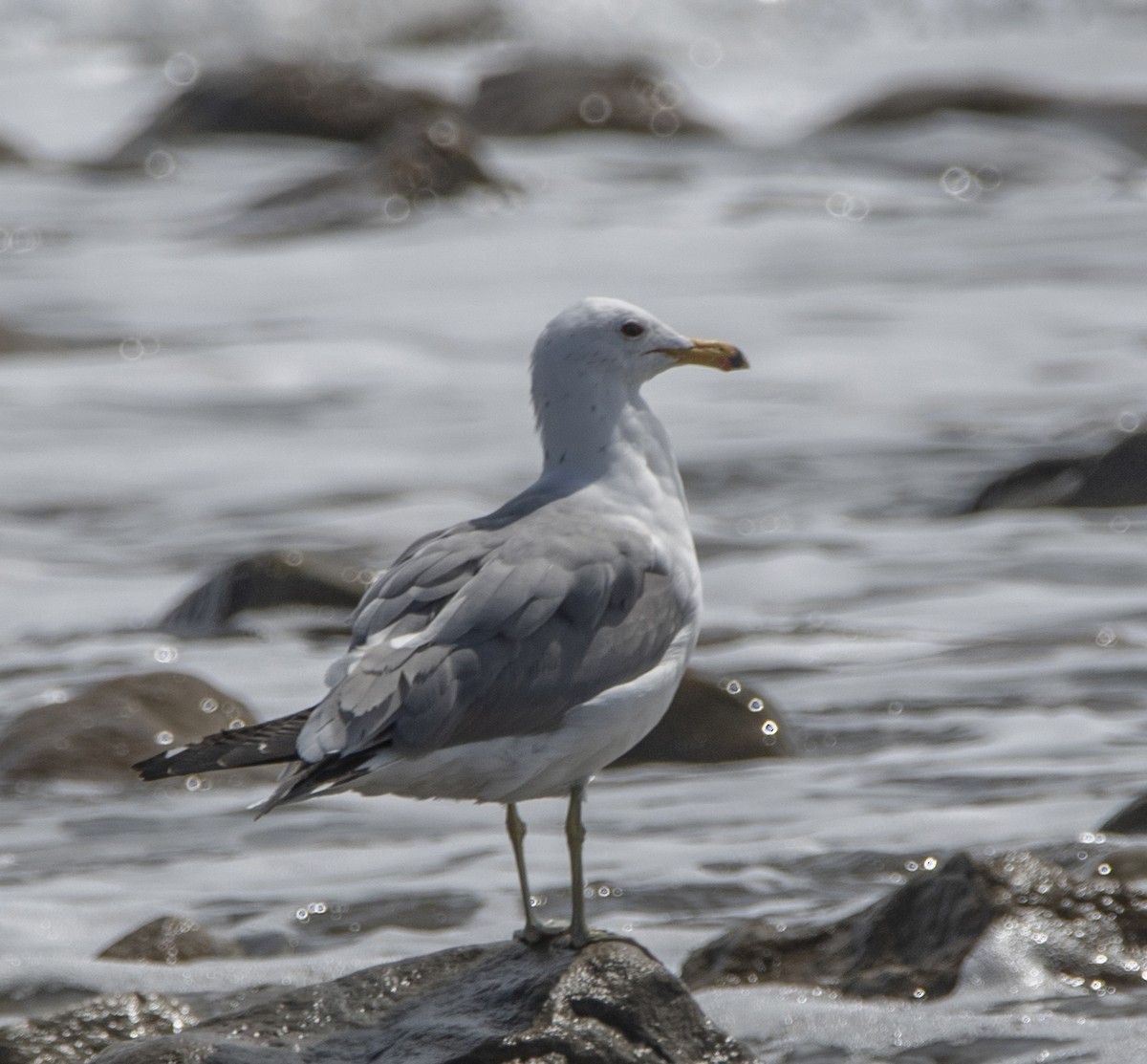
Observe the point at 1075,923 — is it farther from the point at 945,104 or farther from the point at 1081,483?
the point at 945,104

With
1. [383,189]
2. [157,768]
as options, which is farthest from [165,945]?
[383,189]

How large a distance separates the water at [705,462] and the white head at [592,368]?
121 cm

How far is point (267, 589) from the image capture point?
7531mm

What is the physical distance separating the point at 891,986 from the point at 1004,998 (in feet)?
0.73

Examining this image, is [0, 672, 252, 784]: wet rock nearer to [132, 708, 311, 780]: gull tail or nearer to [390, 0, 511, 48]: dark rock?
[132, 708, 311, 780]: gull tail

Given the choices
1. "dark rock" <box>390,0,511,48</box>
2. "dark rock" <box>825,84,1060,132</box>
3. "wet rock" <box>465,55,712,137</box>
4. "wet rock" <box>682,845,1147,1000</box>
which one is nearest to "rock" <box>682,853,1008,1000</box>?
"wet rock" <box>682,845,1147,1000</box>

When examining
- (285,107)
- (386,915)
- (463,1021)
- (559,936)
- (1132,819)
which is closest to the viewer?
(463,1021)

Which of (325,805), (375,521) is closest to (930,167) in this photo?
(375,521)

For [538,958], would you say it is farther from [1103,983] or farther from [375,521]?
[375,521]

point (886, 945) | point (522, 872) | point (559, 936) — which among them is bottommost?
point (886, 945)

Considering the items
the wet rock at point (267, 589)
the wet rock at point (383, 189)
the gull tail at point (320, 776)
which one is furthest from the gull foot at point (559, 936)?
the wet rock at point (383, 189)

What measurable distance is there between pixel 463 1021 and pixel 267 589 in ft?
12.9

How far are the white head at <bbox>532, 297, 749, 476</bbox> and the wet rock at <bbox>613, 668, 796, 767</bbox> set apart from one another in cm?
178

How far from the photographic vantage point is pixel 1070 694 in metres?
6.64
